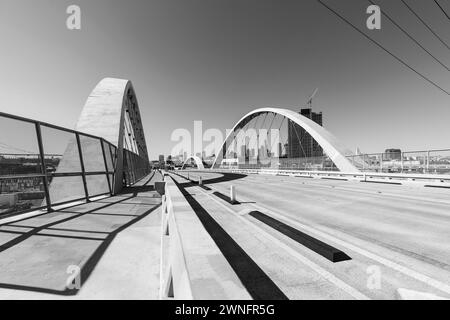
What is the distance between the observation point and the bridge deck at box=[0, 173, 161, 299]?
11.0ft

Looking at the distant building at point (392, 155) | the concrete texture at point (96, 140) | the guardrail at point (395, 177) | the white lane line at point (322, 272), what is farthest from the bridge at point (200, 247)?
the distant building at point (392, 155)

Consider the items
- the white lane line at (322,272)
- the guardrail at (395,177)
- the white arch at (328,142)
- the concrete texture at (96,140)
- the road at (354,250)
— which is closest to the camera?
the white lane line at (322,272)

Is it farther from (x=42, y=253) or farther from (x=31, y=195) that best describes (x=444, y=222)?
(x=31, y=195)

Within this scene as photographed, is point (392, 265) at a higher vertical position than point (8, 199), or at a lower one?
lower

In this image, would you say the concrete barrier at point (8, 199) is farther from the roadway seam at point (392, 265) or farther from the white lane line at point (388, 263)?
the roadway seam at point (392, 265)

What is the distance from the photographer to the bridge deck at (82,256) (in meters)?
3.37

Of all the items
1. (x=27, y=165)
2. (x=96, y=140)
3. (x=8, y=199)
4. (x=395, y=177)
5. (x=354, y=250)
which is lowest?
(x=354, y=250)

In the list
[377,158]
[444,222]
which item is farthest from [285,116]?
[444,222]

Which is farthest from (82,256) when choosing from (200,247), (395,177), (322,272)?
(395,177)

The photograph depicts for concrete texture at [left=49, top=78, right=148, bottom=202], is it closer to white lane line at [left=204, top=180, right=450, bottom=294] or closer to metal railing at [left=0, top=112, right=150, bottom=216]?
metal railing at [left=0, top=112, right=150, bottom=216]

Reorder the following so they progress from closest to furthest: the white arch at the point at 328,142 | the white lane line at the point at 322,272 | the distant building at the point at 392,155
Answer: the white lane line at the point at 322,272 → the distant building at the point at 392,155 → the white arch at the point at 328,142

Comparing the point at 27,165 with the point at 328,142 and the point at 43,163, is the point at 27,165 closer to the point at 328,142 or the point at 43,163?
the point at 43,163

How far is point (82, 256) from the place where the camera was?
14.8 ft

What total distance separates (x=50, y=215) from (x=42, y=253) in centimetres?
418
